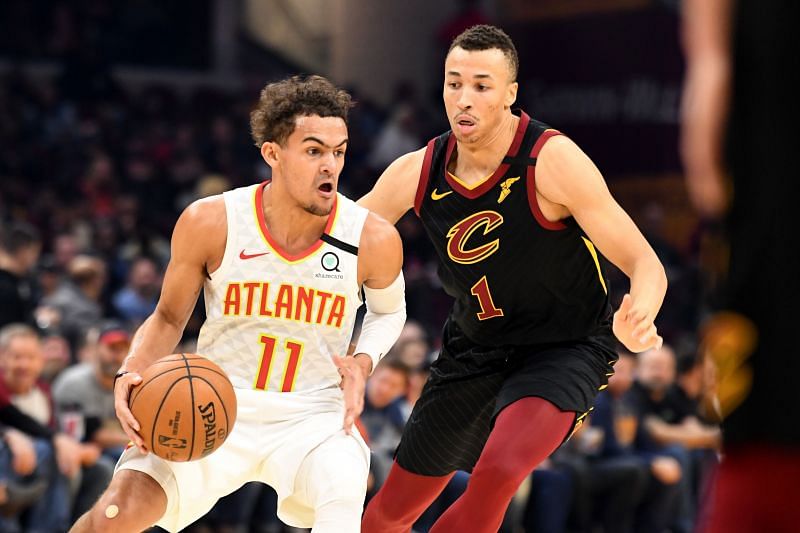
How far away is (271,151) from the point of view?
4.71m

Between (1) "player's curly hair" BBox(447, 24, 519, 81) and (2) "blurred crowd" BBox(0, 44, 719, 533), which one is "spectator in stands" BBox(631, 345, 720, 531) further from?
(1) "player's curly hair" BBox(447, 24, 519, 81)

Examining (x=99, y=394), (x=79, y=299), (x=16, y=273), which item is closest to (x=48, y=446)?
(x=99, y=394)

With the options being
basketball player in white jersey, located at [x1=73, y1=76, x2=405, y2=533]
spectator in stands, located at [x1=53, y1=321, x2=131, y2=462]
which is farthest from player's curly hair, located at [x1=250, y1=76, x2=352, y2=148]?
spectator in stands, located at [x1=53, y1=321, x2=131, y2=462]

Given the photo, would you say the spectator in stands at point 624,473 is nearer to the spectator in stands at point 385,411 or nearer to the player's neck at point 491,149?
the spectator in stands at point 385,411

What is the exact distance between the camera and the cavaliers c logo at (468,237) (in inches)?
187

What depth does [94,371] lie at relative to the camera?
24.8 feet

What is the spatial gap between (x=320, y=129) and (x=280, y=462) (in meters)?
1.22

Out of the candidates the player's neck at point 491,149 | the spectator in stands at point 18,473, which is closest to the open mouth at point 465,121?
the player's neck at point 491,149

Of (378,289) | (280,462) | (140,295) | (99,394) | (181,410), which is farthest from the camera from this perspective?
(140,295)

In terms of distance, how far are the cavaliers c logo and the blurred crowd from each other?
7.75ft

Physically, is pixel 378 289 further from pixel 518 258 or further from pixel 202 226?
pixel 202 226

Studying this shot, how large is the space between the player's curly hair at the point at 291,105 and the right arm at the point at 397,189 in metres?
0.41

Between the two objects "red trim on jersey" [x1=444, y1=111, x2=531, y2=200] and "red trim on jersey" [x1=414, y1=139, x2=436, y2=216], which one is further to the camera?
"red trim on jersey" [x1=414, y1=139, x2=436, y2=216]

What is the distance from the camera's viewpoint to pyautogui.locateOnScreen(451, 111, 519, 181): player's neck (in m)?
4.77
